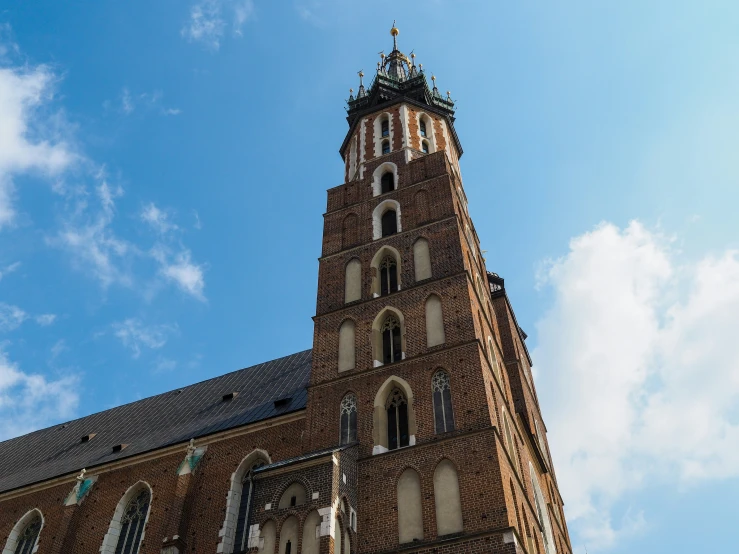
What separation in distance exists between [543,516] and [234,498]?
9.61 meters

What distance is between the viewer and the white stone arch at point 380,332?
21438mm

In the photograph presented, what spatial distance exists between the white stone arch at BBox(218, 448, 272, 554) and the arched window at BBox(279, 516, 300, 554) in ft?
17.5

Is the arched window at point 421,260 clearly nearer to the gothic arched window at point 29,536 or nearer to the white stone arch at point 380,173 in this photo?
the white stone arch at point 380,173

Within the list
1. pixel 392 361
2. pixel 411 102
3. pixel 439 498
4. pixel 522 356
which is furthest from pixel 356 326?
pixel 411 102

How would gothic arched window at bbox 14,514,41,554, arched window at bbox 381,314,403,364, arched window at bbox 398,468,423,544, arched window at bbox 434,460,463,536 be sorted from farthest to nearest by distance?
gothic arched window at bbox 14,514,41,554 → arched window at bbox 381,314,403,364 → arched window at bbox 398,468,423,544 → arched window at bbox 434,460,463,536

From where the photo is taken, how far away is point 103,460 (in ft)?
89.4

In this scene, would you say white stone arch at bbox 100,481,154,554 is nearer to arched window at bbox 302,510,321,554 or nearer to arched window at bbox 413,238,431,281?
arched window at bbox 302,510,321,554

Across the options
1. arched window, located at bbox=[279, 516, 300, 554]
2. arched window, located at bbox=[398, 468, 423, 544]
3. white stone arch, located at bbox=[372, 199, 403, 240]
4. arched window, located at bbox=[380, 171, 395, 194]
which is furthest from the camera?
arched window, located at bbox=[380, 171, 395, 194]

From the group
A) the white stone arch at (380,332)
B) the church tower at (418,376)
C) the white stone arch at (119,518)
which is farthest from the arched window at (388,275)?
the white stone arch at (119,518)

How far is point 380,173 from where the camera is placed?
29.5 meters

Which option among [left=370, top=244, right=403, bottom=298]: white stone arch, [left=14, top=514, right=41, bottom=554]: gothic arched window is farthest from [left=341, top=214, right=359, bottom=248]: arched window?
[left=14, top=514, right=41, bottom=554]: gothic arched window

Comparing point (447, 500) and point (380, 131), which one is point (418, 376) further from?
point (380, 131)

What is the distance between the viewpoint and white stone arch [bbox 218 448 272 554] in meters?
21.3

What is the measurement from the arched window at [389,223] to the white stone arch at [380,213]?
137mm
